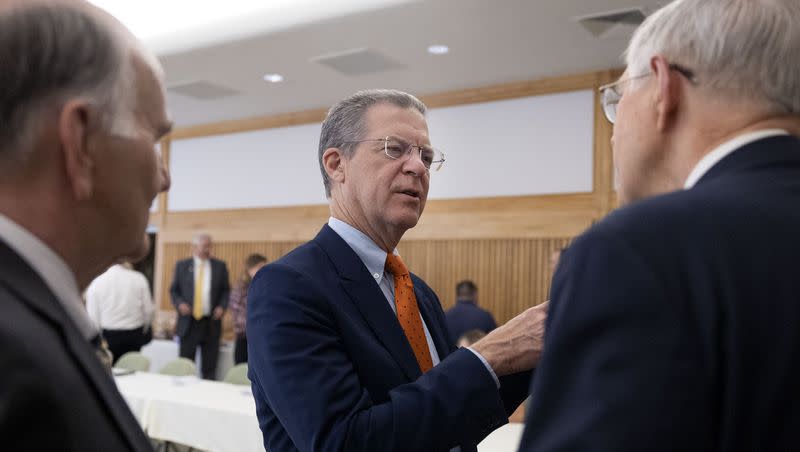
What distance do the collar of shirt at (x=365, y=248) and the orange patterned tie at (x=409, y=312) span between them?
5 centimetres

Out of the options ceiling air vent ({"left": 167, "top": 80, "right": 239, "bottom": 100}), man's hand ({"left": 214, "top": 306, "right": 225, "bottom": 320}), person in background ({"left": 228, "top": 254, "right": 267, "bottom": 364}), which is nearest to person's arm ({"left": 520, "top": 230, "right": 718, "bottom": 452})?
person in background ({"left": 228, "top": 254, "right": 267, "bottom": 364})

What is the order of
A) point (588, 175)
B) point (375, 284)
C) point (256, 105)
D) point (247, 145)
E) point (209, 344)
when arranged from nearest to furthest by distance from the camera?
point (375, 284) → point (588, 175) → point (209, 344) → point (256, 105) → point (247, 145)

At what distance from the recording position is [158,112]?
1.01 m

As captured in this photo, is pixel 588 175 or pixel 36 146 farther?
pixel 588 175

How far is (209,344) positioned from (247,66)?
11.5 feet

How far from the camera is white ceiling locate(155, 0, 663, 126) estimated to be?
637cm

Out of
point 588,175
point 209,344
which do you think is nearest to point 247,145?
point 209,344

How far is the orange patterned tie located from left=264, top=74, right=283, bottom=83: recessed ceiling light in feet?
24.1

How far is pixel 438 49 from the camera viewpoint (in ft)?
24.4

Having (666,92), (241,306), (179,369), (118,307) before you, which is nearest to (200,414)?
(179,369)

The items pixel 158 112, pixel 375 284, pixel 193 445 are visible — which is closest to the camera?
pixel 158 112

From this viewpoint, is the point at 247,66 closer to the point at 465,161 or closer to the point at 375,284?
the point at 465,161

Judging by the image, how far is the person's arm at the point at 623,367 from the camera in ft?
2.42

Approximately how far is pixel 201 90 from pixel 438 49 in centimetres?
368
